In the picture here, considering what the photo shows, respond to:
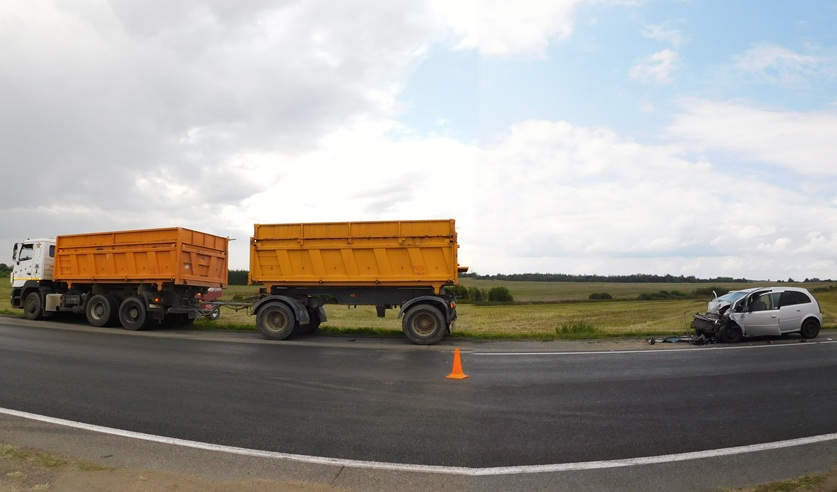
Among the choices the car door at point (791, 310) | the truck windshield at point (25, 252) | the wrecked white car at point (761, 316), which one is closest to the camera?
the wrecked white car at point (761, 316)

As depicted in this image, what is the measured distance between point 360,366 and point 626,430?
5.66 meters

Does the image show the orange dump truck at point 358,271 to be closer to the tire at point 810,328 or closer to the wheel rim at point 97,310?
the wheel rim at point 97,310

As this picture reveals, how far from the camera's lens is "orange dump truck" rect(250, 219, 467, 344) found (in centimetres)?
1495

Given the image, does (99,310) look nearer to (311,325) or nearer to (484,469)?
(311,325)

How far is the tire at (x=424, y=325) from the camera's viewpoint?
14.7 meters

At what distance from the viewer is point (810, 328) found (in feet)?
56.2

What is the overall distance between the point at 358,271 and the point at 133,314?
805cm

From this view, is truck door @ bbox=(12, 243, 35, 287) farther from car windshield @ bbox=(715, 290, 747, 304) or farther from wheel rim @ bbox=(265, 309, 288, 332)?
car windshield @ bbox=(715, 290, 747, 304)

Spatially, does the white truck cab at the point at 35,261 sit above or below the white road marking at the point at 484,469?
above

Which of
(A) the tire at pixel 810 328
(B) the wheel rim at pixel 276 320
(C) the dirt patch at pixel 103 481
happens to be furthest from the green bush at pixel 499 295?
(C) the dirt patch at pixel 103 481

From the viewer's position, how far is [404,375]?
32.2ft

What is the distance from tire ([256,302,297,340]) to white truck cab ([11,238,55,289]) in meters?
10.3

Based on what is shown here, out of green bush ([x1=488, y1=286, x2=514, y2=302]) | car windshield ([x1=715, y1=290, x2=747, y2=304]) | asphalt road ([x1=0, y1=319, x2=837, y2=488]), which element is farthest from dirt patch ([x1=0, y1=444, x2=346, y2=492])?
green bush ([x1=488, y1=286, x2=514, y2=302])

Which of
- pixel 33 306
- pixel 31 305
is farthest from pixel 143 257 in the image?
pixel 31 305
